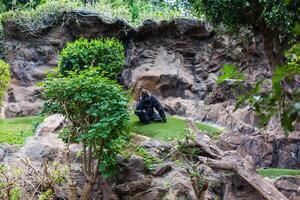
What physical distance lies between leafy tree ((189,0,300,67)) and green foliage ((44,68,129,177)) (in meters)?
5.90

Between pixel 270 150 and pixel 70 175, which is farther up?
pixel 70 175

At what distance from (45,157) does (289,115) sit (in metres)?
7.41

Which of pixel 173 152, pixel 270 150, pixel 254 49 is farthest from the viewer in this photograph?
pixel 254 49

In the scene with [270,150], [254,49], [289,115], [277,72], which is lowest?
[270,150]

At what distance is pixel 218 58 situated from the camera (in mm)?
20484

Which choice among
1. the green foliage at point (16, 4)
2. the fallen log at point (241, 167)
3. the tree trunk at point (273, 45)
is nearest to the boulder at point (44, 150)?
the fallen log at point (241, 167)

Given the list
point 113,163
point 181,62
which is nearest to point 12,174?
point 113,163

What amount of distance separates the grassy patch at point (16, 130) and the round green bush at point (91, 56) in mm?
2233

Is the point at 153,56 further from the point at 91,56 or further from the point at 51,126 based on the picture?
the point at 51,126

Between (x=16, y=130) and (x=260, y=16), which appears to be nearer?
(x=260, y=16)

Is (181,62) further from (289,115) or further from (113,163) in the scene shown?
(289,115)

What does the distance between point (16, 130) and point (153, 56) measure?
8271 millimetres

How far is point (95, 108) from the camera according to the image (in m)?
7.03

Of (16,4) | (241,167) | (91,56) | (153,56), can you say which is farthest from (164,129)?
(16,4)
